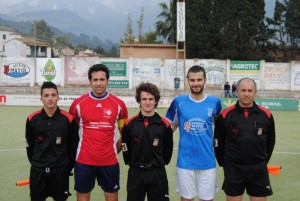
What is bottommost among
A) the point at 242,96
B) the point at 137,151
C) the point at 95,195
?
the point at 95,195

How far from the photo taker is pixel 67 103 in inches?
845

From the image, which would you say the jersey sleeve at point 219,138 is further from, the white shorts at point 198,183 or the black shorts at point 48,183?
the black shorts at point 48,183

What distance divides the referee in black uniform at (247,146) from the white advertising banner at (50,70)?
2604cm

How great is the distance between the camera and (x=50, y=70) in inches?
1166

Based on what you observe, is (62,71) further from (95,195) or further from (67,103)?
(95,195)

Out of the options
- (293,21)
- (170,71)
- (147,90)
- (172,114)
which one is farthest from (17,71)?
(147,90)

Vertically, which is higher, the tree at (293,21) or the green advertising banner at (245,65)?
the tree at (293,21)

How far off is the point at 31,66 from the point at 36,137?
26062 mm

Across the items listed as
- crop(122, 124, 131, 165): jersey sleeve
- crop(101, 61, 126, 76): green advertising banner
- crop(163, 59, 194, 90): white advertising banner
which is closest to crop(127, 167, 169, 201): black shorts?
crop(122, 124, 131, 165): jersey sleeve

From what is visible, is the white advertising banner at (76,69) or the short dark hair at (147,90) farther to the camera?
the white advertising banner at (76,69)

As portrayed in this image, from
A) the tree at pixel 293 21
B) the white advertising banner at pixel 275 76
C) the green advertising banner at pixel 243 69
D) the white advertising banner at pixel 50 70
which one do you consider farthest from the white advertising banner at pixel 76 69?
the tree at pixel 293 21

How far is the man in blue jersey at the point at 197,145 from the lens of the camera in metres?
4.73

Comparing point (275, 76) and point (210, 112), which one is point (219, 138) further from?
point (275, 76)

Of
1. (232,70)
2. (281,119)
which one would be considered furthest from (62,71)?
(281,119)
